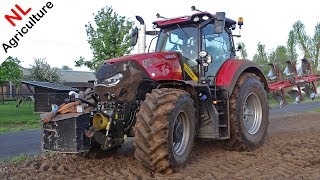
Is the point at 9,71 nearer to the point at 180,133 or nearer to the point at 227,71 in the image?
the point at 227,71

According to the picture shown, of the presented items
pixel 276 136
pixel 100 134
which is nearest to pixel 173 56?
pixel 100 134

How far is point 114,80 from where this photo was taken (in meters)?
6.17

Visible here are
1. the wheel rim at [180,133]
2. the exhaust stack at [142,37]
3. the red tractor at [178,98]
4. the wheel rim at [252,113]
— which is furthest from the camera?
the wheel rim at [252,113]

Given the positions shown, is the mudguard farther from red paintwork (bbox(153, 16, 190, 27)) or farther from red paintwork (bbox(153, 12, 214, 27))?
red paintwork (bbox(153, 16, 190, 27))

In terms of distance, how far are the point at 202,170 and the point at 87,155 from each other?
198cm

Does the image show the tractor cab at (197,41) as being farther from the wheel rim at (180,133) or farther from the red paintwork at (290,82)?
the red paintwork at (290,82)

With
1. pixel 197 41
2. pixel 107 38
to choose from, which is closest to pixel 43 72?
pixel 107 38

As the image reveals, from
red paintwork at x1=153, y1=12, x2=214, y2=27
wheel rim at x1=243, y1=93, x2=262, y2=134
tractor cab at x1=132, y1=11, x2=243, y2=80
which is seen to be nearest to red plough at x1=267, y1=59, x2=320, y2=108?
wheel rim at x1=243, y1=93, x2=262, y2=134

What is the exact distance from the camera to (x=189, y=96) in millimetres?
6059

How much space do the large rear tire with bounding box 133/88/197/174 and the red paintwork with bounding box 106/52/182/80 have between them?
587mm

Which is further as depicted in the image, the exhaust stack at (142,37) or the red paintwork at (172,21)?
the exhaust stack at (142,37)

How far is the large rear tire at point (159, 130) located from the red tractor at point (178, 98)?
0.04 ft

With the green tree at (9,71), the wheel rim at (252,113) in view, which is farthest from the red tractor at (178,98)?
the green tree at (9,71)

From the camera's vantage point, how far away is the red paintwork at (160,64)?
20.5ft
